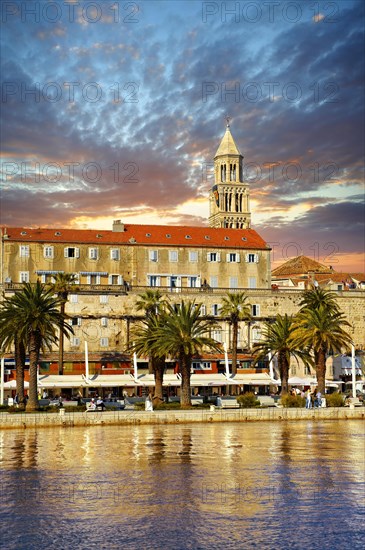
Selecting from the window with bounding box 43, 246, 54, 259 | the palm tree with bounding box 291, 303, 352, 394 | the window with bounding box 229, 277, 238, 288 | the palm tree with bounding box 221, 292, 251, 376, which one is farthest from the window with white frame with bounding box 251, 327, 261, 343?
the window with bounding box 43, 246, 54, 259

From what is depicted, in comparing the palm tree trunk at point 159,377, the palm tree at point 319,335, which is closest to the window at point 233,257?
the palm tree at point 319,335

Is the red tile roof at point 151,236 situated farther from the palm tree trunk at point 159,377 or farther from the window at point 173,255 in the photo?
the palm tree trunk at point 159,377

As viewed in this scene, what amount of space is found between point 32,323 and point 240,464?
2441cm

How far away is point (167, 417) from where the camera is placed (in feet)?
171

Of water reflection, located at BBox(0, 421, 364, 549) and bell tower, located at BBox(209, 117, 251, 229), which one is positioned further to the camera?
bell tower, located at BBox(209, 117, 251, 229)

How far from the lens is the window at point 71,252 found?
88.6 m

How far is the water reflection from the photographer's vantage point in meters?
23.1

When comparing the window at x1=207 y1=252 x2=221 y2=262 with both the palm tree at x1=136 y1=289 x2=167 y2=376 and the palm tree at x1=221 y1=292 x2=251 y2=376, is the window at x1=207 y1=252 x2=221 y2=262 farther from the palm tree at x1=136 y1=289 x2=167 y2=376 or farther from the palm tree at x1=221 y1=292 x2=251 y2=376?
the palm tree at x1=136 y1=289 x2=167 y2=376

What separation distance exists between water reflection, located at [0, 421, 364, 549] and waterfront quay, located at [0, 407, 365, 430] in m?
2.77

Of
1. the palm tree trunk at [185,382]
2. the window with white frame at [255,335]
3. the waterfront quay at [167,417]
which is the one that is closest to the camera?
the waterfront quay at [167,417]

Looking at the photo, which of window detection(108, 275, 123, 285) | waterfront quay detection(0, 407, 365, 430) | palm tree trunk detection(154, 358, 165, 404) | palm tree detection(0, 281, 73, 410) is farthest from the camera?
window detection(108, 275, 123, 285)

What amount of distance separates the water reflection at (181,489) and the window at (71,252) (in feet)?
141

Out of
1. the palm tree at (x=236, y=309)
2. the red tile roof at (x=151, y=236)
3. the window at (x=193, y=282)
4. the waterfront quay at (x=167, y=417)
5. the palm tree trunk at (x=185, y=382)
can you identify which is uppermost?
the red tile roof at (x=151, y=236)

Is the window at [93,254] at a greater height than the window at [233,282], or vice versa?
the window at [93,254]
